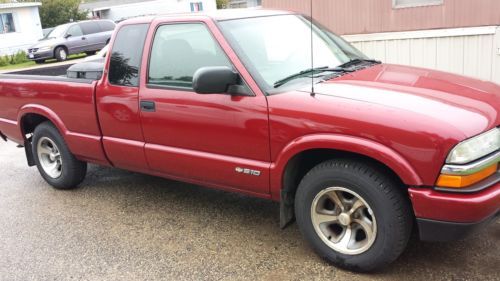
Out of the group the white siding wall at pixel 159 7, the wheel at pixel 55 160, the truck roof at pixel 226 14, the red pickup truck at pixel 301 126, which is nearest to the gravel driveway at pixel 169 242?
the wheel at pixel 55 160

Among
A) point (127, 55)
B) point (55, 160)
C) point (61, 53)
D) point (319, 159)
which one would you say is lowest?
point (61, 53)

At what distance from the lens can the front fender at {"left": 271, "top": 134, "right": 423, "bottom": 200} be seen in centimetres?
301

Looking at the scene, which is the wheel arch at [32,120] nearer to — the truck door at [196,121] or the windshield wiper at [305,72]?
the truck door at [196,121]

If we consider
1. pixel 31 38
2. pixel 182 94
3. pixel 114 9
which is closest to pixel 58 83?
pixel 182 94

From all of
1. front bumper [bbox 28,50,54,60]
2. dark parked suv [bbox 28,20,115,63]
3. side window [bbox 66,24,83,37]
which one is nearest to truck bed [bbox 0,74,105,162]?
dark parked suv [bbox 28,20,115,63]

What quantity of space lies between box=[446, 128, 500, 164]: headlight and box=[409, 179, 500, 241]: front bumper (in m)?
0.20

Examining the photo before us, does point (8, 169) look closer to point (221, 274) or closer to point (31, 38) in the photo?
point (221, 274)

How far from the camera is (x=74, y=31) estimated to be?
24.0 meters

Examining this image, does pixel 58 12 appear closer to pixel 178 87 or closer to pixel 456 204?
pixel 178 87

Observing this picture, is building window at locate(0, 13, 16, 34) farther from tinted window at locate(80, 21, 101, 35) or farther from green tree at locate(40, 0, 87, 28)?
tinted window at locate(80, 21, 101, 35)

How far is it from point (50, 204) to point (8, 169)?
6.26 feet

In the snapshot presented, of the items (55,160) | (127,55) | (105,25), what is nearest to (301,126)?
(127,55)

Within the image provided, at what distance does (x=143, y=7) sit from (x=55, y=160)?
1320 inches

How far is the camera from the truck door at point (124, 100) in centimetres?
446
